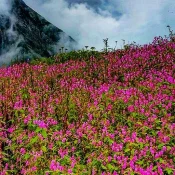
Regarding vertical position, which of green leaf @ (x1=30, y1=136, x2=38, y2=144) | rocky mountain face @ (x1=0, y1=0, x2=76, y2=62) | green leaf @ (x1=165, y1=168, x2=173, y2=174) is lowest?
green leaf @ (x1=165, y1=168, x2=173, y2=174)

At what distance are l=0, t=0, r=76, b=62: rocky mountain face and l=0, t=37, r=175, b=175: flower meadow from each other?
41.5m

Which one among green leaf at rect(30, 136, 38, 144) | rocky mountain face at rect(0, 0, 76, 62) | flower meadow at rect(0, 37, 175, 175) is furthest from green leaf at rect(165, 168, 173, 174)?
rocky mountain face at rect(0, 0, 76, 62)

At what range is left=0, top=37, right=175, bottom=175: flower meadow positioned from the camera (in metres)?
5.38

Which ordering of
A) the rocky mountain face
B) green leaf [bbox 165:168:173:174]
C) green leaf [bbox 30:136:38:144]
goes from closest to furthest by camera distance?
1. green leaf [bbox 165:168:173:174]
2. green leaf [bbox 30:136:38:144]
3. the rocky mountain face

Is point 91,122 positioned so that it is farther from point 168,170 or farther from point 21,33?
point 21,33

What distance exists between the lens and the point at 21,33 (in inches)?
2325

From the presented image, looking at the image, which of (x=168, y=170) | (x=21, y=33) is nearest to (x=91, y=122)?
(x=168, y=170)

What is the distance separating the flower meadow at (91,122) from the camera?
5379 mm

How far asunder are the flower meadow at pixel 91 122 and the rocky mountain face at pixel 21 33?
4150 cm

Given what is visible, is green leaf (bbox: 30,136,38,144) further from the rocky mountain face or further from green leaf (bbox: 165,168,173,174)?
the rocky mountain face

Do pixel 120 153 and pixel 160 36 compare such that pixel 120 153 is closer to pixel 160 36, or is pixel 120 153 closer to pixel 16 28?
pixel 160 36

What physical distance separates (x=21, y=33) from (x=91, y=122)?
5390cm

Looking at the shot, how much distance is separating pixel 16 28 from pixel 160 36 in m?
46.7

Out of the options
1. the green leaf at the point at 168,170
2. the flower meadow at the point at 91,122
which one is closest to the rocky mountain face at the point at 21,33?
the flower meadow at the point at 91,122
